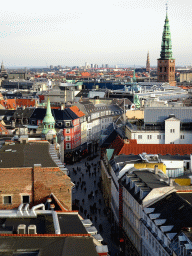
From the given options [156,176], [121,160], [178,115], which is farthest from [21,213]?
[178,115]

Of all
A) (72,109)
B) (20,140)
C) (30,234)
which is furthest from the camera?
(72,109)

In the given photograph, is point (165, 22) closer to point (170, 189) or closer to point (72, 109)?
point (72, 109)

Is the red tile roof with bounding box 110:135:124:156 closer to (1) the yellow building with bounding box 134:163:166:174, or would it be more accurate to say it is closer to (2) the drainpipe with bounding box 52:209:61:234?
(1) the yellow building with bounding box 134:163:166:174

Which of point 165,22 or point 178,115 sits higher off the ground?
point 165,22

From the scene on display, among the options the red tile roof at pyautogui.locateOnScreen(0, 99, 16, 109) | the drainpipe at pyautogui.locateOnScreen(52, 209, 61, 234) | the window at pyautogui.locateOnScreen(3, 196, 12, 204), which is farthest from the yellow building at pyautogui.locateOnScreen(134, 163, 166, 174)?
the red tile roof at pyautogui.locateOnScreen(0, 99, 16, 109)


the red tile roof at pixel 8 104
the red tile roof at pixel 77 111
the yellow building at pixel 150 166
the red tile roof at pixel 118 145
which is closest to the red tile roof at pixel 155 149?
the red tile roof at pixel 118 145

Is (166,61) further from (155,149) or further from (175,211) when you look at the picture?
(175,211)

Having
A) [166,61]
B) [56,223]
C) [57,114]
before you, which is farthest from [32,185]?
[166,61]
